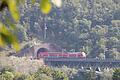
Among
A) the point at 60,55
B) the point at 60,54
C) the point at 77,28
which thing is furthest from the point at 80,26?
the point at 60,55

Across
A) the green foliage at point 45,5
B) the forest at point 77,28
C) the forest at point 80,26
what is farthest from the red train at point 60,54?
the green foliage at point 45,5

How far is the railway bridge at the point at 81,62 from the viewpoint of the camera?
209 ft

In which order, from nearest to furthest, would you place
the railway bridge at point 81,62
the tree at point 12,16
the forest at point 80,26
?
the tree at point 12,16
the railway bridge at point 81,62
the forest at point 80,26

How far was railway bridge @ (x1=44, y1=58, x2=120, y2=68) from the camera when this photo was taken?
209 ft

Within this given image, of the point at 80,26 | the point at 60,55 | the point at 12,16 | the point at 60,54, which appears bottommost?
the point at 12,16

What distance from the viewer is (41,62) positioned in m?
60.8

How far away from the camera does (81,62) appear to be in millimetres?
65250

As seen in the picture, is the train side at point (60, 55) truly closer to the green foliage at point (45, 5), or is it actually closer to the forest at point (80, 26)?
the forest at point (80, 26)

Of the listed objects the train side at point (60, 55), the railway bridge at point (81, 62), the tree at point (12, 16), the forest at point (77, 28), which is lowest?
the tree at point (12, 16)

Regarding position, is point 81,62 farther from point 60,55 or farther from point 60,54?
point 60,54

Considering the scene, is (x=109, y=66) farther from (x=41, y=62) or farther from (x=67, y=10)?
(x=67, y=10)

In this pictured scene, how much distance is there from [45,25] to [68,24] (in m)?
3.75

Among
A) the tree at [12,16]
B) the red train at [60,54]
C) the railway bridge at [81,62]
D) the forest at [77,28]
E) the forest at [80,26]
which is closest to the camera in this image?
the tree at [12,16]

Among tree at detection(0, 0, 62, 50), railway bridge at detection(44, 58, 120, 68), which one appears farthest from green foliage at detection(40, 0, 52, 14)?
railway bridge at detection(44, 58, 120, 68)
